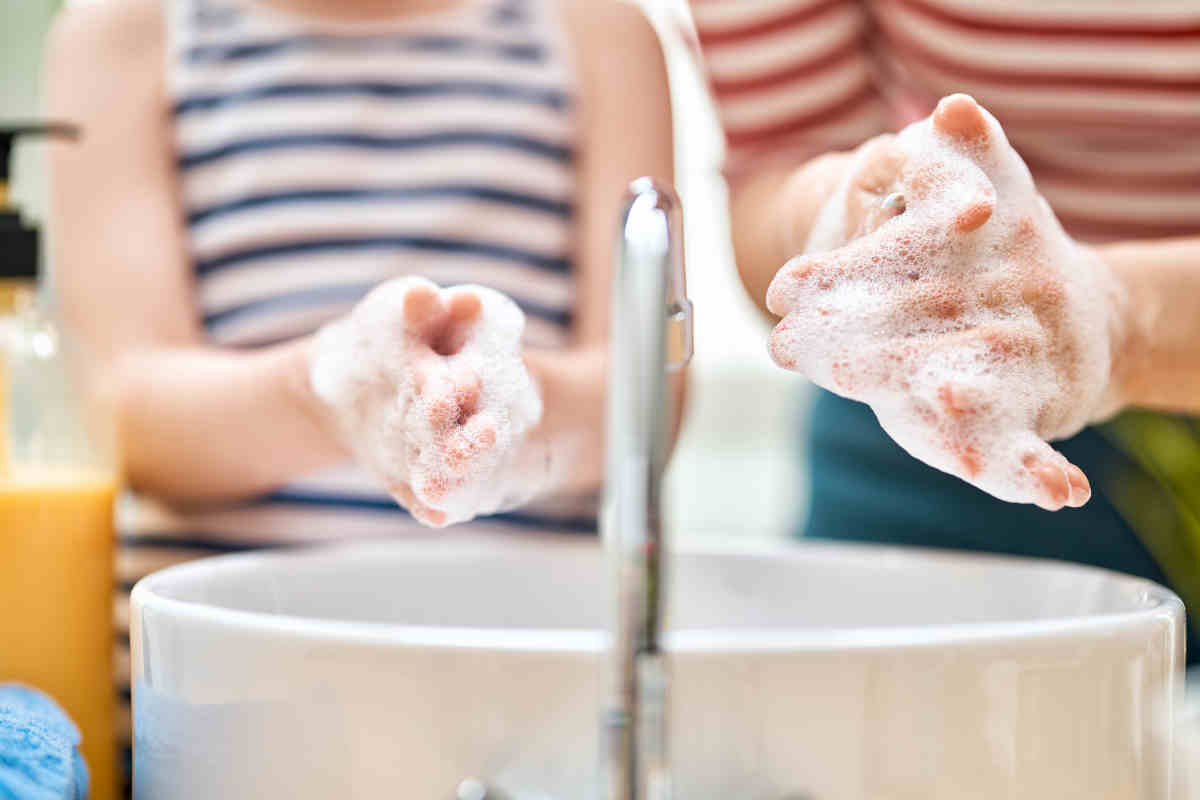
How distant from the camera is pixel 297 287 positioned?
58 centimetres

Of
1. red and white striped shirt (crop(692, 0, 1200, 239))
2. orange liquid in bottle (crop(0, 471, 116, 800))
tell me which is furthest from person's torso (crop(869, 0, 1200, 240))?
orange liquid in bottle (crop(0, 471, 116, 800))

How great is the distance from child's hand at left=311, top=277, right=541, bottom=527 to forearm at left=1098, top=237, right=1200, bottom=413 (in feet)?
0.50

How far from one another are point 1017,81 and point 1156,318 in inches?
8.3

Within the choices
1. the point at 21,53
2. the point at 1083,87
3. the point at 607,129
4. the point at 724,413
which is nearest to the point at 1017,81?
the point at 1083,87

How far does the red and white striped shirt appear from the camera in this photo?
488mm

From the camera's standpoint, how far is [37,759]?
10.7 inches

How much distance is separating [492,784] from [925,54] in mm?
396

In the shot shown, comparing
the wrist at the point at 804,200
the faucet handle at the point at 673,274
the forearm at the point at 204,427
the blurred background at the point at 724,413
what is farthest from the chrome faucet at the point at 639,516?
the blurred background at the point at 724,413

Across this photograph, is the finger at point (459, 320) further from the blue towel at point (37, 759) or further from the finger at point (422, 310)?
the blue towel at point (37, 759)

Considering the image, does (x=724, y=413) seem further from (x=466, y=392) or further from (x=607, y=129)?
(x=466, y=392)

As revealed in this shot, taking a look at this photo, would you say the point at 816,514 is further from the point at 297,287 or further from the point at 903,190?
the point at 903,190

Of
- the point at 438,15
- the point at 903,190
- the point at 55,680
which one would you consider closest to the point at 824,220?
the point at 903,190

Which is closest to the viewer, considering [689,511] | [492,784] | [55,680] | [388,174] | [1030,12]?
[492,784]

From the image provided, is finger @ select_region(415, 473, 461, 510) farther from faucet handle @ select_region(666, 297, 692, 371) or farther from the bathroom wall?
the bathroom wall
